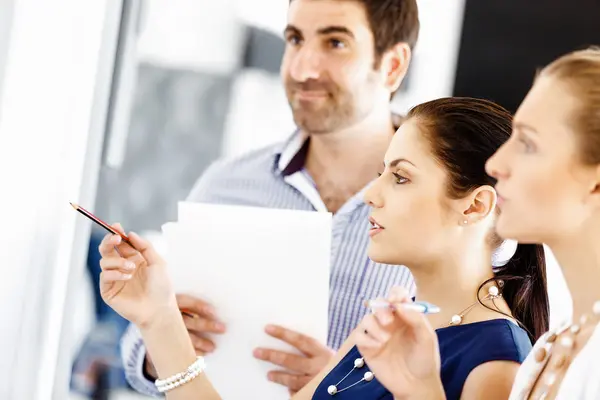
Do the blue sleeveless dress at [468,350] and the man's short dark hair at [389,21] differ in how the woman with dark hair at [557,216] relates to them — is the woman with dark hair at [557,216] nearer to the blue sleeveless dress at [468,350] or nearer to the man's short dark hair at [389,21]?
the blue sleeveless dress at [468,350]

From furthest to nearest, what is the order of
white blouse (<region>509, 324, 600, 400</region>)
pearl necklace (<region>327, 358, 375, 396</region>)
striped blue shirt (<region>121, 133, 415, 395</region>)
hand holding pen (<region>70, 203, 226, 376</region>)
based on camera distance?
striped blue shirt (<region>121, 133, 415, 395</region>)
hand holding pen (<region>70, 203, 226, 376</region>)
pearl necklace (<region>327, 358, 375, 396</region>)
white blouse (<region>509, 324, 600, 400</region>)

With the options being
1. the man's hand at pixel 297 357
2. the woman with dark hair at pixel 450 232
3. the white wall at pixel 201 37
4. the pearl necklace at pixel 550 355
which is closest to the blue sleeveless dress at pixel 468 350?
the woman with dark hair at pixel 450 232

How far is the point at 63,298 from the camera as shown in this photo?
1759 millimetres

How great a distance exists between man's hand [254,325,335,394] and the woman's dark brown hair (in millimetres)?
389

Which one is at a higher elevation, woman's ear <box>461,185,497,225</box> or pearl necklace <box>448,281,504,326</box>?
woman's ear <box>461,185,497,225</box>

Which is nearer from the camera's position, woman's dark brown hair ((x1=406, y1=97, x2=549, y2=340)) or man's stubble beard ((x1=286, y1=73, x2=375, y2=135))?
woman's dark brown hair ((x1=406, y1=97, x2=549, y2=340))

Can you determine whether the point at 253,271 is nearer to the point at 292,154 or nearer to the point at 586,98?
the point at 292,154

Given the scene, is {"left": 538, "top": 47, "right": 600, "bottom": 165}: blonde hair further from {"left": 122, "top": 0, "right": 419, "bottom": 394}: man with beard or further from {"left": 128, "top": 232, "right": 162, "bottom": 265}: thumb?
{"left": 122, "top": 0, "right": 419, "bottom": 394}: man with beard

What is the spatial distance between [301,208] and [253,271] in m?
0.36

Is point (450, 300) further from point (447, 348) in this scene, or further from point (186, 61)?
point (186, 61)

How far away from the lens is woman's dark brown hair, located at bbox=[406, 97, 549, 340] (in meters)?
1.23

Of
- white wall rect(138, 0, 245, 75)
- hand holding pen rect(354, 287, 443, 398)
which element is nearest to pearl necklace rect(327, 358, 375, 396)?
hand holding pen rect(354, 287, 443, 398)

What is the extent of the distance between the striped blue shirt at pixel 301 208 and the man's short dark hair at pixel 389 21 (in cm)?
27

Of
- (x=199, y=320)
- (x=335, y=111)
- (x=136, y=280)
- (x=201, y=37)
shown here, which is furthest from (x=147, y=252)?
(x=201, y=37)
